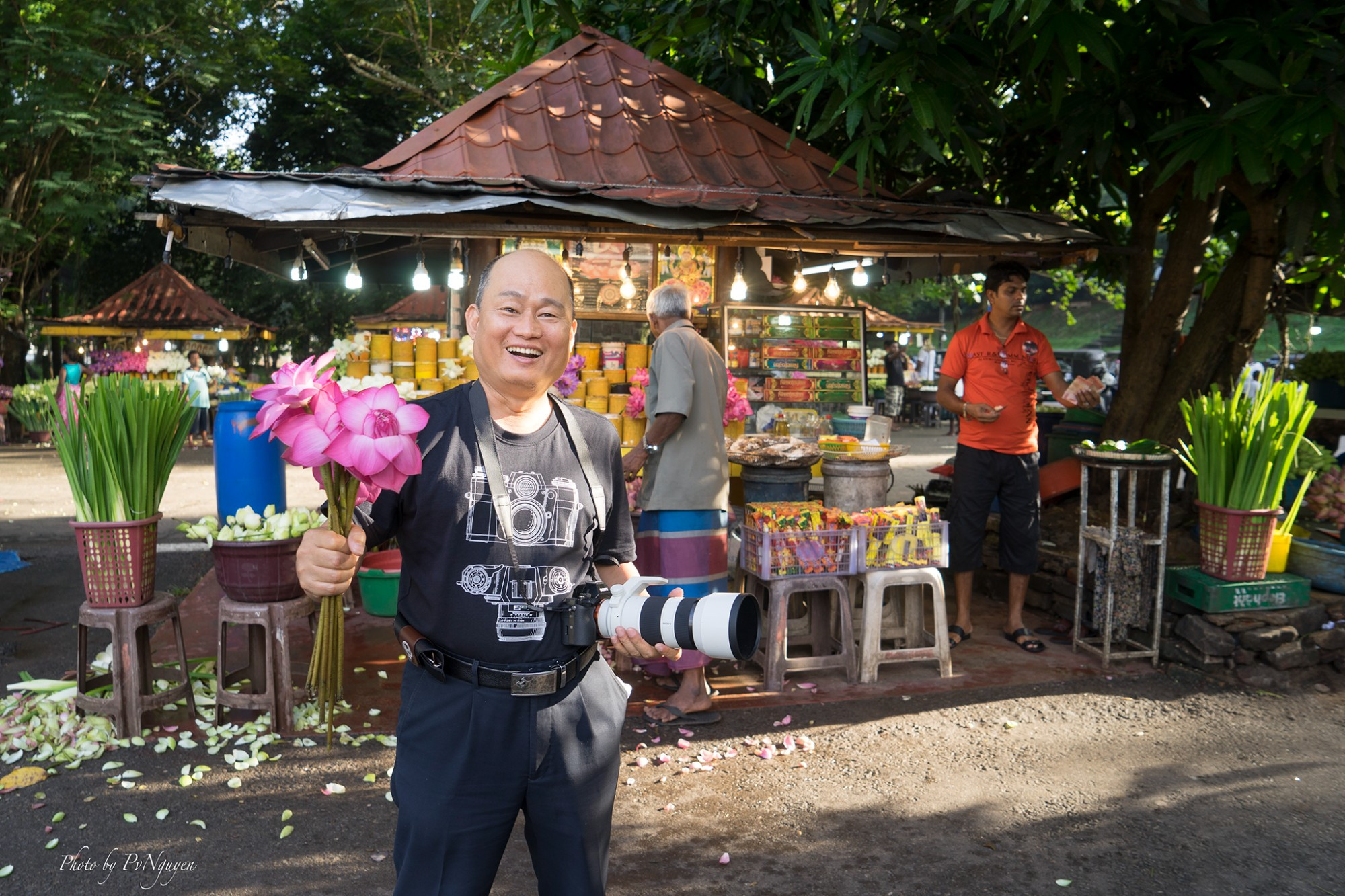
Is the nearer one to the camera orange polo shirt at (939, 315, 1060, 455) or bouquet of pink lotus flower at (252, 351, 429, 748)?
bouquet of pink lotus flower at (252, 351, 429, 748)

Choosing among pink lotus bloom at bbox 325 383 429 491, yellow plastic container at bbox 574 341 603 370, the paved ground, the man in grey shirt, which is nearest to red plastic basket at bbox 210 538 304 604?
the paved ground

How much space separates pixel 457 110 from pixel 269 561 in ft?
12.0

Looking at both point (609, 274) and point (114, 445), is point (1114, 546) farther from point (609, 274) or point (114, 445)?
point (114, 445)

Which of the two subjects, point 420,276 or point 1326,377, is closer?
point 420,276

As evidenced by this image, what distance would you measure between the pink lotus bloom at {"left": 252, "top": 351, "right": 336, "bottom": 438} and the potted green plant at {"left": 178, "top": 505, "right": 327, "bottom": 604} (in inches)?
87.0

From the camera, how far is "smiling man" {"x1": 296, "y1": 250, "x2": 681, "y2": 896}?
188 cm

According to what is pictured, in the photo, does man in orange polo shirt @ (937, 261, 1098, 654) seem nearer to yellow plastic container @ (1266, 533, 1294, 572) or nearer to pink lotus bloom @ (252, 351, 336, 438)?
yellow plastic container @ (1266, 533, 1294, 572)

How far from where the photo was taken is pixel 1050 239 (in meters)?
6.04

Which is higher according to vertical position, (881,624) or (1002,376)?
(1002,376)

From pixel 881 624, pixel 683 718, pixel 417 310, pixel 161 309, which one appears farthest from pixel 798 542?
pixel 417 310

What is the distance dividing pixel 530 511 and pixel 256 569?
9.01 ft

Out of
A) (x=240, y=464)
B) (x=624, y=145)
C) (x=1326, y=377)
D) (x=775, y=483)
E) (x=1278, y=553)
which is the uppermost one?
(x=624, y=145)

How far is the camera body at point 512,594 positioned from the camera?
6.26 feet

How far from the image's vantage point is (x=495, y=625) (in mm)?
1906
